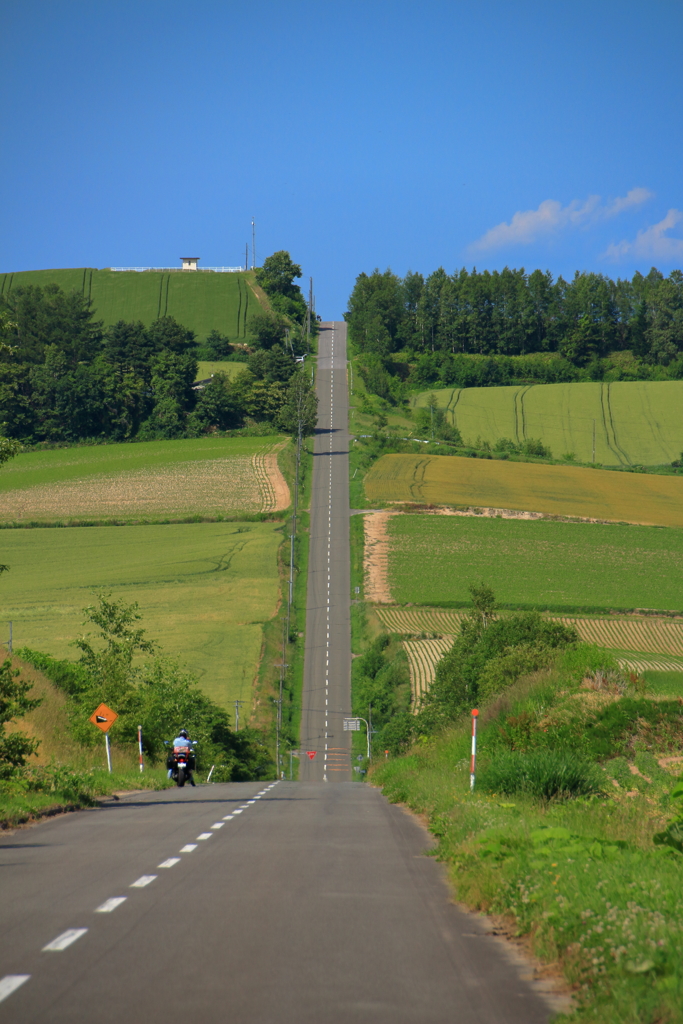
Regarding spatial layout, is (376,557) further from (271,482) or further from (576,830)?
(576,830)

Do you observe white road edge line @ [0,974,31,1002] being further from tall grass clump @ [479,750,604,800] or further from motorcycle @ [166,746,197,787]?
motorcycle @ [166,746,197,787]

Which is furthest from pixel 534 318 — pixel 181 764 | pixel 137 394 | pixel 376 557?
pixel 181 764

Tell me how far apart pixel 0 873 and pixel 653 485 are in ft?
368

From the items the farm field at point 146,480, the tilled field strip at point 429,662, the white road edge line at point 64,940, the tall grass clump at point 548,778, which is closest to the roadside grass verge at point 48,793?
the tall grass clump at point 548,778

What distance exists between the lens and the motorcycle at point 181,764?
2580cm

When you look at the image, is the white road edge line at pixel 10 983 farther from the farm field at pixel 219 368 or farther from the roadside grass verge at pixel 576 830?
the farm field at pixel 219 368

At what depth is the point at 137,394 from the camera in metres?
141

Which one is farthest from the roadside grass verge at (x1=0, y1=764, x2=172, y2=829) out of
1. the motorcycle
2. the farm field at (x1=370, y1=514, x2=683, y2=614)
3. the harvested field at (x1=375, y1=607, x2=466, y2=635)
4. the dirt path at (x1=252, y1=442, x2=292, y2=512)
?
the dirt path at (x1=252, y1=442, x2=292, y2=512)

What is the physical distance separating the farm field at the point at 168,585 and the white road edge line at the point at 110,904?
49.8m

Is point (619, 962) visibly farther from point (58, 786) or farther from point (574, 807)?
point (58, 786)

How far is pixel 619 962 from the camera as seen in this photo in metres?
5.73

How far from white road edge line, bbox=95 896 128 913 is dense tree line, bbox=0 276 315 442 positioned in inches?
5060

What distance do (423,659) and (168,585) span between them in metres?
23.3

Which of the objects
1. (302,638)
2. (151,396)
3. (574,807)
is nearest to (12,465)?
(151,396)
